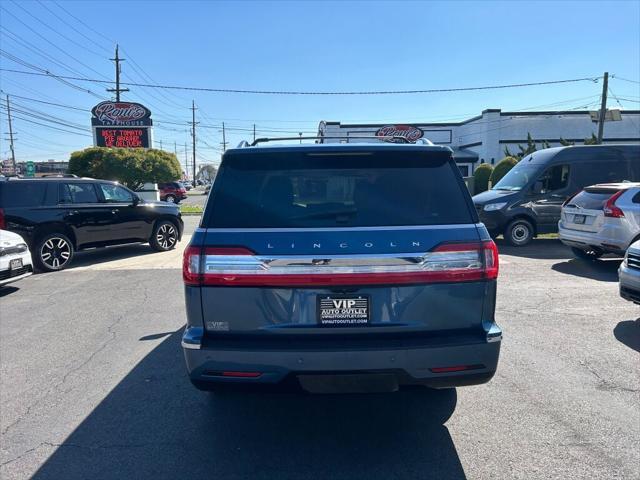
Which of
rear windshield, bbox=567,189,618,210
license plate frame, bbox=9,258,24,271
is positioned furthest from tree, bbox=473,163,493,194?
license plate frame, bbox=9,258,24,271

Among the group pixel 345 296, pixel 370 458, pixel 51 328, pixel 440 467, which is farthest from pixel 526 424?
pixel 51 328

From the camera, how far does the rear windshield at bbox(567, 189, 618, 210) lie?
8.98m

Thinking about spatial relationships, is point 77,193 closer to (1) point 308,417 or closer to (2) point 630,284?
(1) point 308,417

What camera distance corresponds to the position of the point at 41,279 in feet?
29.7

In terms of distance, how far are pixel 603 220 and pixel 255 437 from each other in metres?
7.99

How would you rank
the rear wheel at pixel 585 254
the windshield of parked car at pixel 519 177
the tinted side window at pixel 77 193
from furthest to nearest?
the windshield of parked car at pixel 519 177 < the tinted side window at pixel 77 193 < the rear wheel at pixel 585 254

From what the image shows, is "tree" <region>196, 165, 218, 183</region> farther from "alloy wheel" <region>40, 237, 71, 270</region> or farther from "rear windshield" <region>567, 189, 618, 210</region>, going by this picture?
"rear windshield" <region>567, 189, 618, 210</region>

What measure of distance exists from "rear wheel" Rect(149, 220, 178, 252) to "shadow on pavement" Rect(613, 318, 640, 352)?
9.85 metres

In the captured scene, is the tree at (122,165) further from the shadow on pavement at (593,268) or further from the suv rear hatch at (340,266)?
the suv rear hatch at (340,266)

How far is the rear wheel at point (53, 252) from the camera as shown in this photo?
31.2ft

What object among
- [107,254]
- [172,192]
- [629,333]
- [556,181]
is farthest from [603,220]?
[172,192]

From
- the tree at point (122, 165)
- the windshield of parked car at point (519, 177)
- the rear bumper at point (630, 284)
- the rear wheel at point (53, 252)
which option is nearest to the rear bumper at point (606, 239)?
the rear bumper at point (630, 284)

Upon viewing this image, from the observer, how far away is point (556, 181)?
12.3m

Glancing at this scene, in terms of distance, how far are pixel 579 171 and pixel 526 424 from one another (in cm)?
1058
